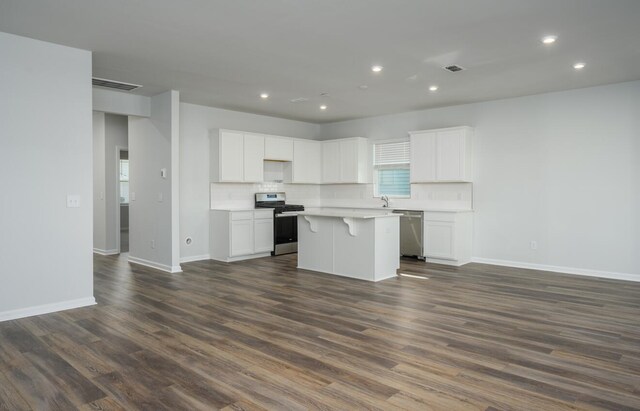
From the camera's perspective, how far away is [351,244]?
5941mm

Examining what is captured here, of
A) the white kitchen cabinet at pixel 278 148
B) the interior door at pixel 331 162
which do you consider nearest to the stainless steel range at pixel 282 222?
the white kitchen cabinet at pixel 278 148

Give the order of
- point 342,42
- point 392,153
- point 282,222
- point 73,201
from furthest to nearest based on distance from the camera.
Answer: point 392,153
point 282,222
point 73,201
point 342,42

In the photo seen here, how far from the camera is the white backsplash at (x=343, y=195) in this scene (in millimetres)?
7414

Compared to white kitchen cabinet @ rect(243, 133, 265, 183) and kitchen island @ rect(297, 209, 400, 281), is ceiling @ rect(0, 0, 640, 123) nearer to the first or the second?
white kitchen cabinet @ rect(243, 133, 265, 183)

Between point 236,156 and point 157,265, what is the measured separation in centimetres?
219

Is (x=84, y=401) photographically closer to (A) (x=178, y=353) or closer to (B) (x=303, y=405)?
(A) (x=178, y=353)

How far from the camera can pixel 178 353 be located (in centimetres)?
324

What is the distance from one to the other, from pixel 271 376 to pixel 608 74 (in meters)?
5.39

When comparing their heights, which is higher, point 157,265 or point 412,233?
point 412,233

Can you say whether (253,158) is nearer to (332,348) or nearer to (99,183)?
(99,183)

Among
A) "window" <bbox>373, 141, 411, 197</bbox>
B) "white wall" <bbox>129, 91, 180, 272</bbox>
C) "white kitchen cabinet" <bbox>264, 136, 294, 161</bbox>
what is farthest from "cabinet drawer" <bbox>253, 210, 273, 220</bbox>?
"window" <bbox>373, 141, 411, 197</bbox>

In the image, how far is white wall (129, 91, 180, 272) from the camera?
634cm

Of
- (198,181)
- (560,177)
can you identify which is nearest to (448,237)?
(560,177)

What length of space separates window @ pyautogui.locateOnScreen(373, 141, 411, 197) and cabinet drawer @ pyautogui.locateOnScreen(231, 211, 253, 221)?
2623 mm
